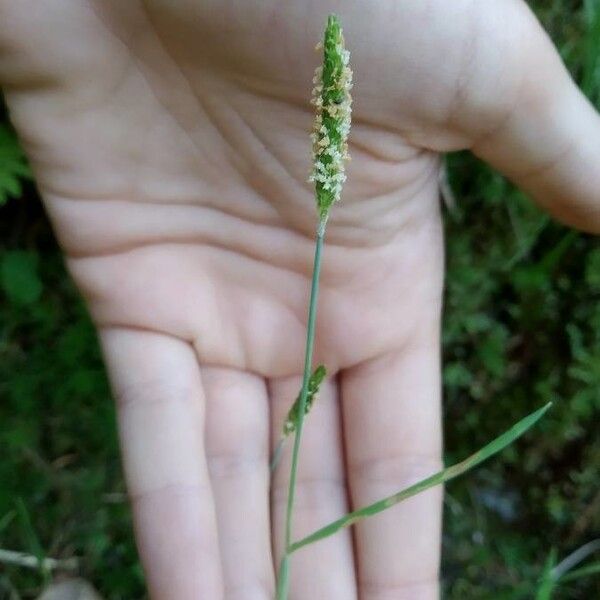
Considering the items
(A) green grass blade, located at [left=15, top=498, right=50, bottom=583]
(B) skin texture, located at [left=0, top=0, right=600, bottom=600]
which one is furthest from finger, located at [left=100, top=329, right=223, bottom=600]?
(A) green grass blade, located at [left=15, top=498, right=50, bottom=583]

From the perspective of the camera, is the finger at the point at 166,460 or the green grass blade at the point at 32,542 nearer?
the finger at the point at 166,460

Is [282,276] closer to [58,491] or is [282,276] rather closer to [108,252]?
[108,252]

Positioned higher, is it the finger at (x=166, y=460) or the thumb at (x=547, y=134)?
the thumb at (x=547, y=134)

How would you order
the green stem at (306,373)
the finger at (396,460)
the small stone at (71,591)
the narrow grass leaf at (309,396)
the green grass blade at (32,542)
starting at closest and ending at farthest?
the green stem at (306,373) → the narrow grass leaf at (309,396) → the finger at (396,460) → the green grass blade at (32,542) → the small stone at (71,591)

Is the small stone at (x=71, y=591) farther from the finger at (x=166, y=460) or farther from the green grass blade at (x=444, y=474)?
the green grass blade at (x=444, y=474)

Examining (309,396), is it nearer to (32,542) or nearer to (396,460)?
(396,460)

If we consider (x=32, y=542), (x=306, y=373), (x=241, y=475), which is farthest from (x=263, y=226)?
(x=32, y=542)

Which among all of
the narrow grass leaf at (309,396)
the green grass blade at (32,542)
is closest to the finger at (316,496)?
the narrow grass leaf at (309,396)

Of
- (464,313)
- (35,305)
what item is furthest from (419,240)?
(35,305)
